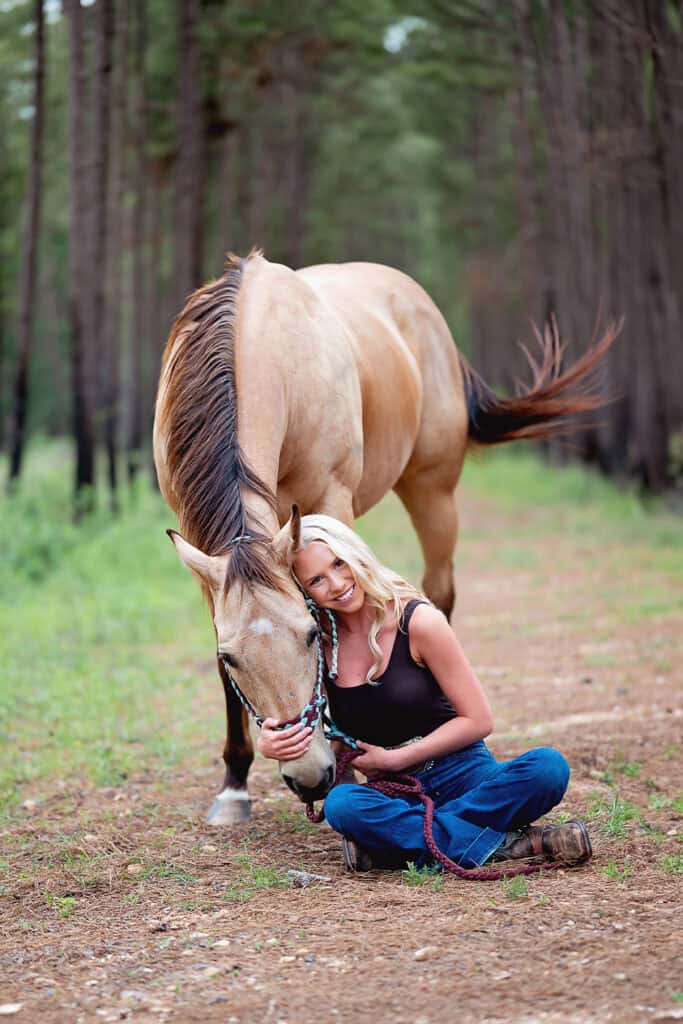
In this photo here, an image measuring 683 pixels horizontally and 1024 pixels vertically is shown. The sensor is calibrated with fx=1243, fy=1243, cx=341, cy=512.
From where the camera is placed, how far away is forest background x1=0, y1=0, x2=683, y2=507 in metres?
14.5

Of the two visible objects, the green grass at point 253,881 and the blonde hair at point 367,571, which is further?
the blonde hair at point 367,571

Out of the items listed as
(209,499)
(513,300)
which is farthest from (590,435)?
(209,499)

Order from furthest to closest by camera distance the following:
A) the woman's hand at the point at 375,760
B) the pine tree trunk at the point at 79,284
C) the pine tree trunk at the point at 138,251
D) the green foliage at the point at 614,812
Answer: the pine tree trunk at the point at 138,251 → the pine tree trunk at the point at 79,284 → the green foliage at the point at 614,812 → the woman's hand at the point at 375,760

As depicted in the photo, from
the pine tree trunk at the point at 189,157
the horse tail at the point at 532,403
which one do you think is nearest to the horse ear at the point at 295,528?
the horse tail at the point at 532,403

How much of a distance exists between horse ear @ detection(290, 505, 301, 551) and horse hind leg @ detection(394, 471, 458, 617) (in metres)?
3.02

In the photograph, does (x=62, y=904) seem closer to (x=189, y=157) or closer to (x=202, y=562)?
(x=202, y=562)

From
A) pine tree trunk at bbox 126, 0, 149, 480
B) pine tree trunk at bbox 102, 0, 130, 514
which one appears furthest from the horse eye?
pine tree trunk at bbox 126, 0, 149, 480

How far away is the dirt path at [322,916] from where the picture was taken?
304cm

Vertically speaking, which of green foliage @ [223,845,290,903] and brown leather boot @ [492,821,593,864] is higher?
brown leather boot @ [492,821,593,864]

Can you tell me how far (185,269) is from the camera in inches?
708

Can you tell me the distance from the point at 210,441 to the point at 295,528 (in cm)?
61

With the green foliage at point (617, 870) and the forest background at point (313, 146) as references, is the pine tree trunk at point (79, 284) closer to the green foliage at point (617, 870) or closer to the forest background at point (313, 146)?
the forest background at point (313, 146)

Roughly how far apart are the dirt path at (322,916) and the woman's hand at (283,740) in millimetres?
468

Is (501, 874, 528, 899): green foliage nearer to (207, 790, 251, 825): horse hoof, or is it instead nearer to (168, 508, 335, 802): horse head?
(168, 508, 335, 802): horse head
